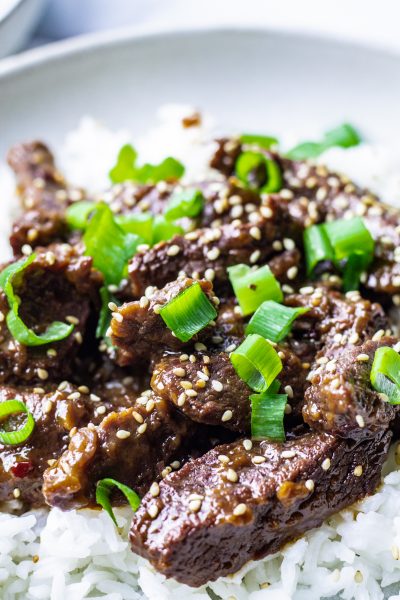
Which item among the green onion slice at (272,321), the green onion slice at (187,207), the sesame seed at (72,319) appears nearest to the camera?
the green onion slice at (272,321)

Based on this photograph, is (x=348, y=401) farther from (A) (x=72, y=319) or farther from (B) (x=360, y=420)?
(A) (x=72, y=319)

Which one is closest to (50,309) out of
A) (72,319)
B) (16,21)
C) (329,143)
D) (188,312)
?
(72,319)

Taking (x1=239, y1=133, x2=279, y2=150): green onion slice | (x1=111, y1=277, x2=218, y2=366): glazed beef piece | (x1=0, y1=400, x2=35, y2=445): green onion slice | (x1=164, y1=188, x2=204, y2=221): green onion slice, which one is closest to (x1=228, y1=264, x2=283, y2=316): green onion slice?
(x1=111, y1=277, x2=218, y2=366): glazed beef piece

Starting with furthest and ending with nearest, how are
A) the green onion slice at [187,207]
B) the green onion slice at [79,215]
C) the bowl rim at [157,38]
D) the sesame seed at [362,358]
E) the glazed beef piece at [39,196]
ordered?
the bowl rim at [157,38]
the green onion slice at [79,215]
the glazed beef piece at [39,196]
the green onion slice at [187,207]
the sesame seed at [362,358]

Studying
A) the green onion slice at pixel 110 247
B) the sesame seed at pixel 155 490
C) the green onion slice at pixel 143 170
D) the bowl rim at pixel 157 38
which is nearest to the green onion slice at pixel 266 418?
the sesame seed at pixel 155 490

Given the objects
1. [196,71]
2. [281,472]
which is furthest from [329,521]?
[196,71]

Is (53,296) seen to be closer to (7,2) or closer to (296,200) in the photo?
(296,200)

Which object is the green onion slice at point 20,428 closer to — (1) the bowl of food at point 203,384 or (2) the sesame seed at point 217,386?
A: (1) the bowl of food at point 203,384
